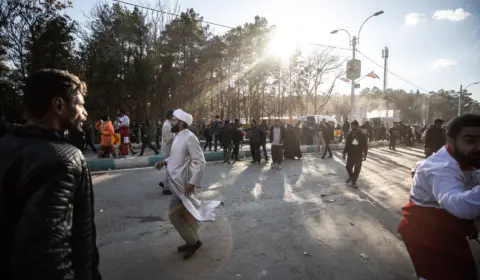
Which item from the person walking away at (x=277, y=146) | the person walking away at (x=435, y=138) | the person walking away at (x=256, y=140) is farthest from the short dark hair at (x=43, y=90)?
the person walking away at (x=435, y=138)

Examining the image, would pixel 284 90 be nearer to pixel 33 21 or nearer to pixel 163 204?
pixel 33 21

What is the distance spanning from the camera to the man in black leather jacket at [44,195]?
3.24ft

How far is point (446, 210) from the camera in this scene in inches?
63.5

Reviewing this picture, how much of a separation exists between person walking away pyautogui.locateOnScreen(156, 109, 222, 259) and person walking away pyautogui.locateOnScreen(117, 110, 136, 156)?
8.49 meters

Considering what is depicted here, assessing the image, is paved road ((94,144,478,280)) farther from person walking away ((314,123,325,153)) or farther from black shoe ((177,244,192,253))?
person walking away ((314,123,325,153))

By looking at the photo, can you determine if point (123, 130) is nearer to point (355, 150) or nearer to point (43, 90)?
point (355, 150)

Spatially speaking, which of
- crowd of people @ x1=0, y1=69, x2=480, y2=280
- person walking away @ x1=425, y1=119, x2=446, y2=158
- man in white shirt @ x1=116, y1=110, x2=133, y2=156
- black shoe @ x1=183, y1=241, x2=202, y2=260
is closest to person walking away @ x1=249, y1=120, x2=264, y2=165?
man in white shirt @ x1=116, y1=110, x2=133, y2=156

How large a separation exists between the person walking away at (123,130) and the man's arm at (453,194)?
36.7ft

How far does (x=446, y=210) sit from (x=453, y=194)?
19 centimetres

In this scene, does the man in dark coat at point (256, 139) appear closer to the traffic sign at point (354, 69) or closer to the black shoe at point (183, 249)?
the black shoe at point (183, 249)

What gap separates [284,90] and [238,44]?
753cm

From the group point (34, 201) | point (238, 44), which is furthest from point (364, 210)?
point (238, 44)

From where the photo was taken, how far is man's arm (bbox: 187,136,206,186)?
337cm

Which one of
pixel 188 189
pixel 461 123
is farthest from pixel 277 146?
pixel 461 123
